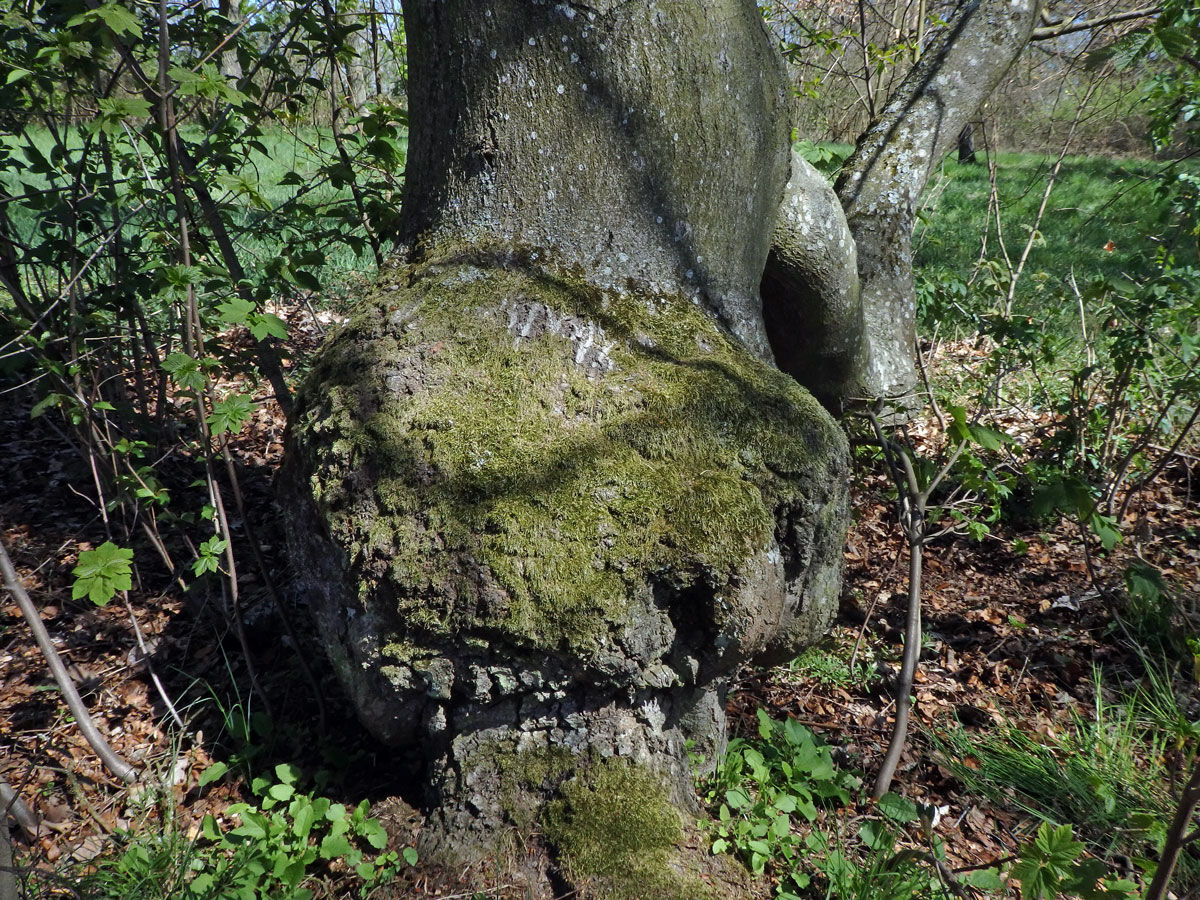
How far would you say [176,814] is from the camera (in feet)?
7.46

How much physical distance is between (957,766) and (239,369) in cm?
279

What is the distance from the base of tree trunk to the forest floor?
13.0 inches

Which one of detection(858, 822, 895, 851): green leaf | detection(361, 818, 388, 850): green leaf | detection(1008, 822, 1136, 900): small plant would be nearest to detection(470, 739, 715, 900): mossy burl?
detection(361, 818, 388, 850): green leaf

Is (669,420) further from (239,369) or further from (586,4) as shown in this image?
(239,369)

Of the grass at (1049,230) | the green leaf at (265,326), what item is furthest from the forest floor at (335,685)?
the grass at (1049,230)

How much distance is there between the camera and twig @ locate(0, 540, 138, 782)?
2064 mm

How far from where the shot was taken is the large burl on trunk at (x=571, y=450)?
191 centimetres

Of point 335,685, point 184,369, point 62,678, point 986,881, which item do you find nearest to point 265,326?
point 184,369

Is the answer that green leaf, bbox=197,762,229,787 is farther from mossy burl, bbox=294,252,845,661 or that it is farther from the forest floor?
mossy burl, bbox=294,252,845,661

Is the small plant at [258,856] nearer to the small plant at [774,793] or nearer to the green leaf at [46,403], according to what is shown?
the small plant at [774,793]

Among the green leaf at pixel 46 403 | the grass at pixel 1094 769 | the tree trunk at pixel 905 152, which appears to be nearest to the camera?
the grass at pixel 1094 769

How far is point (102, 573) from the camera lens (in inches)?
77.8

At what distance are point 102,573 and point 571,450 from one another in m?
1.23

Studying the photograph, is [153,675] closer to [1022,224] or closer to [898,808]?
[898,808]
